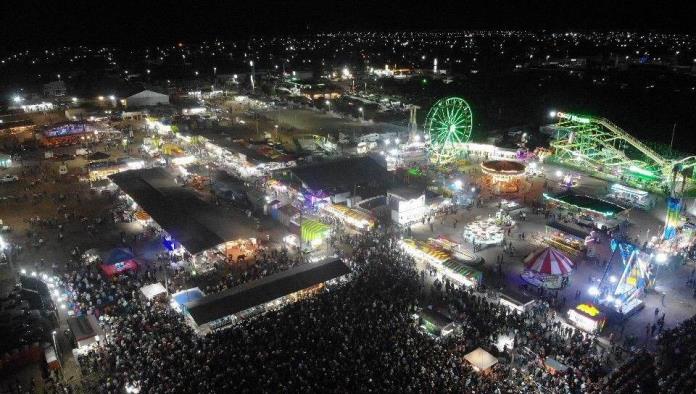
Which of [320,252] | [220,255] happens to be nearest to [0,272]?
[220,255]

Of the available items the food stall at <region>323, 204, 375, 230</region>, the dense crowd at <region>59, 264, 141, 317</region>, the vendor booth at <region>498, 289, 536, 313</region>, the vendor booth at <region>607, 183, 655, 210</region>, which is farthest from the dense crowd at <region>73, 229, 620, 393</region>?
the vendor booth at <region>607, 183, 655, 210</region>

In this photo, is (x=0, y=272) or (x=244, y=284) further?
(x=0, y=272)

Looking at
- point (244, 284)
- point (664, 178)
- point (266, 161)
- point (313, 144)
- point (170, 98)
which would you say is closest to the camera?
point (244, 284)

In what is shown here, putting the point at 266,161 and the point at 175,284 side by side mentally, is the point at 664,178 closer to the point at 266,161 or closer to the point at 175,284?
the point at 266,161

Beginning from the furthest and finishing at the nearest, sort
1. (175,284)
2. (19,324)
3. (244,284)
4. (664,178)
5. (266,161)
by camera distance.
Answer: (266,161) → (664,178) → (175,284) → (244,284) → (19,324)

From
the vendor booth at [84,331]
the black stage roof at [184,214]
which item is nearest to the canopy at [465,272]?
the black stage roof at [184,214]

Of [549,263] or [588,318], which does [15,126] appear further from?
[588,318]

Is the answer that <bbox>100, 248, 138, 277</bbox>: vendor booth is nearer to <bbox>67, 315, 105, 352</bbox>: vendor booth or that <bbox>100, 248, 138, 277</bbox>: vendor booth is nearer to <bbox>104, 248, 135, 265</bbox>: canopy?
<bbox>104, 248, 135, 265</bbox>: canopy
